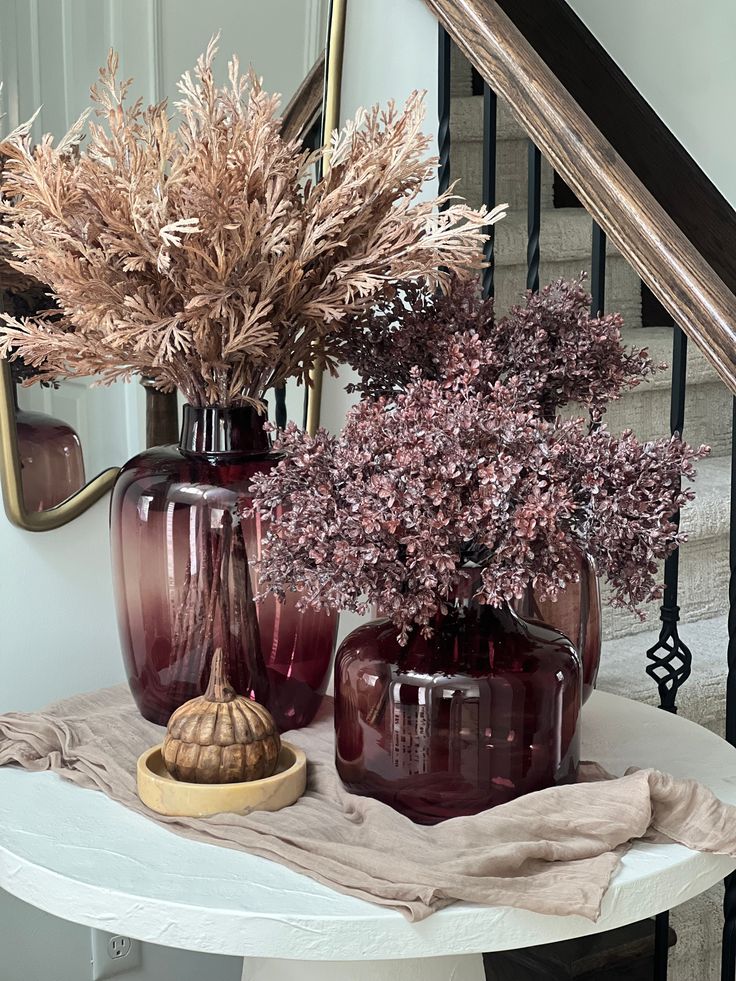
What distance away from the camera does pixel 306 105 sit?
1392 millimetres

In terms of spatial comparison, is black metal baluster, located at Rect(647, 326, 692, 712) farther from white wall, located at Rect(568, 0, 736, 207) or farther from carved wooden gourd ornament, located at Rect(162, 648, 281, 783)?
white wall, located at Rect(568, 0, 736, 207)

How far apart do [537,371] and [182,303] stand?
12.9 inches

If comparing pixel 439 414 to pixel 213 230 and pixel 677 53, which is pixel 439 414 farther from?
pixel 677 53

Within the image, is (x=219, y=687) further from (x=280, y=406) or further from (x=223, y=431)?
(x=280, y=406)

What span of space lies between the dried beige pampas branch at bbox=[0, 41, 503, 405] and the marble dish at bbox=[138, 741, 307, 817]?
35 cm

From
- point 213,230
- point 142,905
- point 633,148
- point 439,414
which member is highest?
point 633,148

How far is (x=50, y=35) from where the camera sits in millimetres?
1178

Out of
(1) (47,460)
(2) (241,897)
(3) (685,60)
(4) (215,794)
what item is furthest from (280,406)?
(3) (685,60)

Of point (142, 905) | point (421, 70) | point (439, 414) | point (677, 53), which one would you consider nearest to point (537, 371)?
point (439, 414)

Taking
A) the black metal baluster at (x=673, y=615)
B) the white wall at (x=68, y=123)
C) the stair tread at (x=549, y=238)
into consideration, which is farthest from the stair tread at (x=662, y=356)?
the white wall at (x=68, y=123)

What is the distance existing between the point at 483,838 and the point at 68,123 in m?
0.86

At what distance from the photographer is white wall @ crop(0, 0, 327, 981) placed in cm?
118

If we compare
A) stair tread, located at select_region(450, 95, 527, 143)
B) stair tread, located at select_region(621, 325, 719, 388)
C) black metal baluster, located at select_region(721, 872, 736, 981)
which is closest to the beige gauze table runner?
black metal baluster, located at select_region(721, 872, 736, 981)

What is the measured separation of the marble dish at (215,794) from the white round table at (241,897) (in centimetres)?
2
